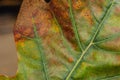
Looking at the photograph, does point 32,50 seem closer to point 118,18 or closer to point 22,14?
point 22,14

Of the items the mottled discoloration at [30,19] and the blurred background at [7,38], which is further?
the blurred background at [7,38]

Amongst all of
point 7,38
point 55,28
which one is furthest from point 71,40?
point 7,38

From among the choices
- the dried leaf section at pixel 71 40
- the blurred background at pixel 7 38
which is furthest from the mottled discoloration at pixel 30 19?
the blurred background at pixel 7 38

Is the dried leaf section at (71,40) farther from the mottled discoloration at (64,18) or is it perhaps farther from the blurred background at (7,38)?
the blurred background at (7,38)

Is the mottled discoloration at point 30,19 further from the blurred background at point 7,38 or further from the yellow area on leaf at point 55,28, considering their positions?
the blurred background at point 7,38

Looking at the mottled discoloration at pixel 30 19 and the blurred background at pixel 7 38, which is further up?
the mottled discoloration at pixel 30 19

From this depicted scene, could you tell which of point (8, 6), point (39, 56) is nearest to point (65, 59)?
point (39, 56)

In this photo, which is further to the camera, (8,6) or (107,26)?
(8,6)

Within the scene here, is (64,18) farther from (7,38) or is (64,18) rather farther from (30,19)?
(7,38)
